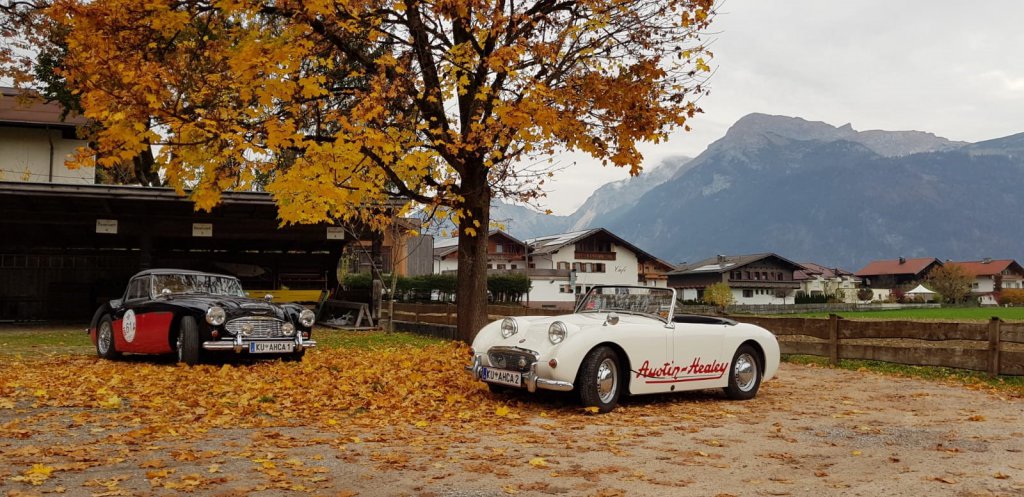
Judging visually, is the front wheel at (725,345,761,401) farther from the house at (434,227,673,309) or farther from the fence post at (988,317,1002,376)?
the house at (434,227,673,309)

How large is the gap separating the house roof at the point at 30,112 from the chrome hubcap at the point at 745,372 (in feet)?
83.3

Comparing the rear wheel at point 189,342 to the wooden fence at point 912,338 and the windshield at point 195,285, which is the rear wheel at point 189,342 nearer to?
the windshield at point 195,285

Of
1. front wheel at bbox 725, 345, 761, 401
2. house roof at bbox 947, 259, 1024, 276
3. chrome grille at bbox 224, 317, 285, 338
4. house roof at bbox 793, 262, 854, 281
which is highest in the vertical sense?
house roof at bbox 947, 259, 1024, 276

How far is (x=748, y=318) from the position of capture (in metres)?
12.4

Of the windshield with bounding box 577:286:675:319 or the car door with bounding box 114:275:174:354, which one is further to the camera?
the car door with bounding box 114:275:174:354

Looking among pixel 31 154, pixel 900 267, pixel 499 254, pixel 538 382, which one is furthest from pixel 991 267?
pixel 538 382

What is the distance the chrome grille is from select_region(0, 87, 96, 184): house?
21.3 m

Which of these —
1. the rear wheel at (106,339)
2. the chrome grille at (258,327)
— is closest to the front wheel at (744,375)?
the chrome grille at (258,327)

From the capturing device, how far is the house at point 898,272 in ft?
381

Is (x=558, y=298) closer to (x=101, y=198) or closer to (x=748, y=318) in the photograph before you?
(x=101, y=198)

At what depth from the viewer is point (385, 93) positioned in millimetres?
10359

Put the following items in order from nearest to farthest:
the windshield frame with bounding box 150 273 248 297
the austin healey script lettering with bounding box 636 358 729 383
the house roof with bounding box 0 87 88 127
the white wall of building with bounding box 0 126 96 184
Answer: the austin healey script lettering with bounding box 636 358 729 383 → the windshield frame with bounding box 150 273 248 297 → the house roof with bounding box 0 87 88 127 → the white wall of building with bounding box 0 126 96 184

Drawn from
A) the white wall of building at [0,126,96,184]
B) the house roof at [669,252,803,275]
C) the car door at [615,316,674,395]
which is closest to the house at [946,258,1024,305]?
the house roof at [669,252,803,275]

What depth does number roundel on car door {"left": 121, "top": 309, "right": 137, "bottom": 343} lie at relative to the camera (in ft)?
37.0
